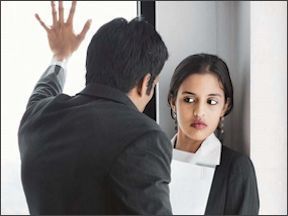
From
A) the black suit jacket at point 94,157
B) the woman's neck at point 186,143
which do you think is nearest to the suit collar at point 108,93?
the black suit jacket at point 94,157

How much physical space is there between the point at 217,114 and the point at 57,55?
26cm

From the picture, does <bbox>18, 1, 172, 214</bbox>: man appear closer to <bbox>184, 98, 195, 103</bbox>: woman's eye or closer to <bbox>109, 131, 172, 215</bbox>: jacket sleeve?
<bbox>109, 131, 172, 215</bbox>: jacket sleeve

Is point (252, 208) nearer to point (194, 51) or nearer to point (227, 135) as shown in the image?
point (227, 135)

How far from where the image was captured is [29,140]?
48 cm

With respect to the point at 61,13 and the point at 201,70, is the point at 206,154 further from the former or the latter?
the point at 61,13

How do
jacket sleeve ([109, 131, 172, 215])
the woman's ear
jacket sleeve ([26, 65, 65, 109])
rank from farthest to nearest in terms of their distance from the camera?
1. the woman's ear
2. jacket sleeve ([26, 65, 65, 109])
3. jacket sleeve ([109, 131, 172, 215])

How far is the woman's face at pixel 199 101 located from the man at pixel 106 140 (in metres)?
0.16

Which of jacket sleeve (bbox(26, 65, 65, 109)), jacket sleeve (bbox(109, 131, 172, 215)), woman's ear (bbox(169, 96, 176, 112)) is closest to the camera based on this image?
jacket sleeve (bbox(109, 131, 172, 215))

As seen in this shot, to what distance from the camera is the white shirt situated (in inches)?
25.5

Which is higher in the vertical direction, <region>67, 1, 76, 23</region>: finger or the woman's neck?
<region>67, 1, 76, 23</region>: finger

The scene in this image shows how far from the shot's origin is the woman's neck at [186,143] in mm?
664

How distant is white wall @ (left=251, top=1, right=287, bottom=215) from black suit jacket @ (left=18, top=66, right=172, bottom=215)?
10.0 inches

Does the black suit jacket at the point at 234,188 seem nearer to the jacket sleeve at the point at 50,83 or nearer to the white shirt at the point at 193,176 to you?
the white shirt at the point at 193,176

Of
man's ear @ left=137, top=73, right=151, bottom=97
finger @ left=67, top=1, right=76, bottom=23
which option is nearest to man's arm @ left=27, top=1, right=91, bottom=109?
finger @ left=67, top=1, right=76, bottom=23
